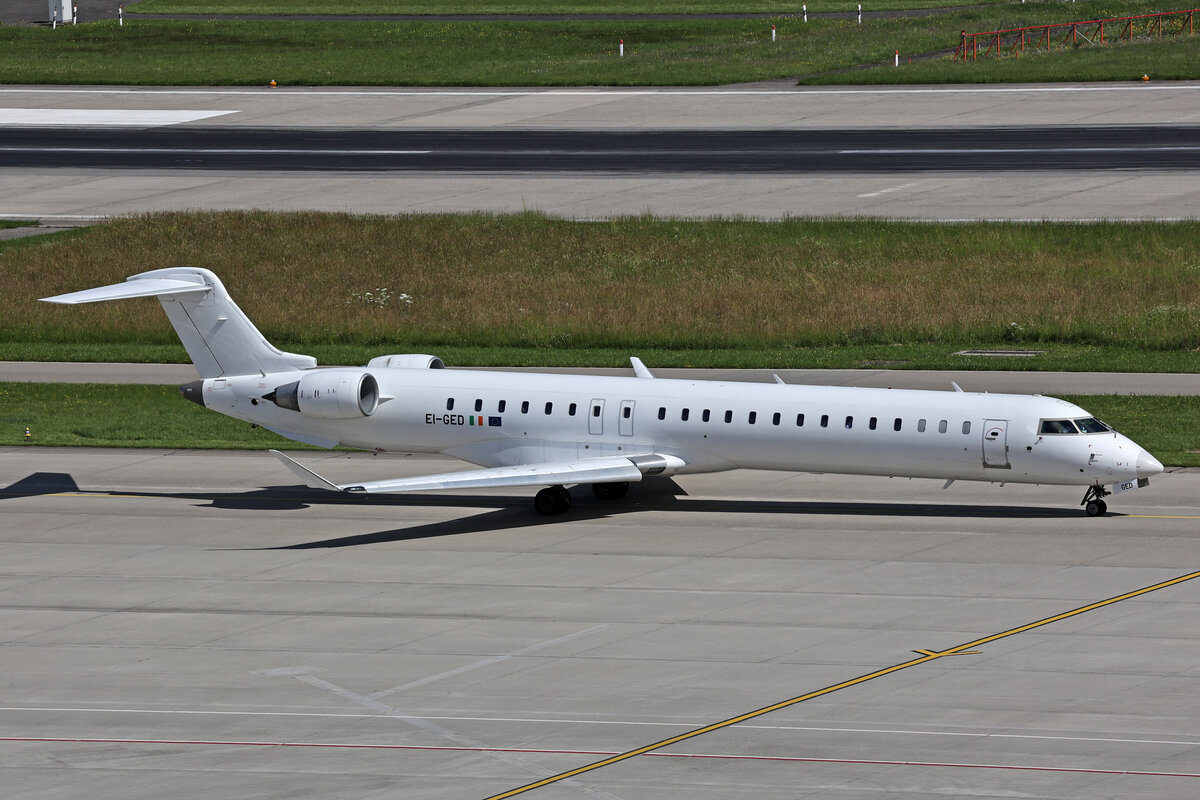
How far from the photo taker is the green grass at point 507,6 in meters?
108

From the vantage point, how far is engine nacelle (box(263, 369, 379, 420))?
1377 inches

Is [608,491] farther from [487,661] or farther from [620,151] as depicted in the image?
[620,151]

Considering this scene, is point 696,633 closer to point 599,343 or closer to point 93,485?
point 93,485

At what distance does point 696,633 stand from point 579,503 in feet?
31.5

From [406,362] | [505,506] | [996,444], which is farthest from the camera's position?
[406,362]

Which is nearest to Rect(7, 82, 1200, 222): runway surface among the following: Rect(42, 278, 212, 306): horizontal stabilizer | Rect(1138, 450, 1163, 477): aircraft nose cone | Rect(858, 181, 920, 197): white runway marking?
Rect(858, 181, 920, 197): white runway marking

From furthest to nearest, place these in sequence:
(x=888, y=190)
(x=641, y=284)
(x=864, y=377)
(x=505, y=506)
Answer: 1. (x=888, y=190)
2. (x=641, y=284)
3. (x=864, y=377)
4. (x=505, y=506)

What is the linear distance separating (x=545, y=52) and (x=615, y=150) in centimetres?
2369

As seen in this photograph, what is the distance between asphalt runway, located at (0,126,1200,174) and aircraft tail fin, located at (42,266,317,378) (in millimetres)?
35371

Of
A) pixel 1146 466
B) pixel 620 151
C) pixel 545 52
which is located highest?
pixel 545 52

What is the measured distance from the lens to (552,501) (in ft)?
112

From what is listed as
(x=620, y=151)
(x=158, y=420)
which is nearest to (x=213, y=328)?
(x=158, y=420)

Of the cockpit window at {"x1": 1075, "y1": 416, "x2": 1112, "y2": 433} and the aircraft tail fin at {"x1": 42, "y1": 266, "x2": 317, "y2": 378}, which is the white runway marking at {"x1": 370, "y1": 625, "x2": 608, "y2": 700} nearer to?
the cockpit window at {"x1": 1075, "y1": 416, "x2": 1112, "y2": 433}

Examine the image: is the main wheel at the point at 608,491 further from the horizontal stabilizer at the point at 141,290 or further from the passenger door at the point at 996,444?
the horizontal stabilizer at the point at 141,290
